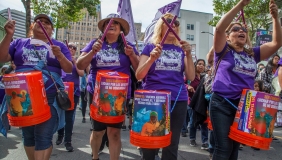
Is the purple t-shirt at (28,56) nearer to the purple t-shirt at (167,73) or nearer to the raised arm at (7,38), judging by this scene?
the raised arm at (7,38)

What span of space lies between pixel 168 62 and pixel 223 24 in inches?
26.6

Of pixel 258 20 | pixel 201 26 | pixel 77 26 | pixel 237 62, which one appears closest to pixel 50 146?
pixel 237 62

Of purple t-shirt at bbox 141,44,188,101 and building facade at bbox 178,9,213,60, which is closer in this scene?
purple t-shirt at bbox 141,44,188,101

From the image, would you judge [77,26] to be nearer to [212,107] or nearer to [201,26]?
[201,26]

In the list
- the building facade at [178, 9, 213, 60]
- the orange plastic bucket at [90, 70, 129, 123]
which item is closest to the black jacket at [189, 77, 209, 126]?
the orange plastic bucket at [90, 70, 129, 123]

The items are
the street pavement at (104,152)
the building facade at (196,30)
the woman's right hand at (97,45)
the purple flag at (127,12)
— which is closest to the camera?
the woman's right hand at (97,45)

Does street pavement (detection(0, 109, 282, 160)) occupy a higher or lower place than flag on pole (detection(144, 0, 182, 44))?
lower

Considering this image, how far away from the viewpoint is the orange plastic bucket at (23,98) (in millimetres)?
2342

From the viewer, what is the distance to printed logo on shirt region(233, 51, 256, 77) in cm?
267

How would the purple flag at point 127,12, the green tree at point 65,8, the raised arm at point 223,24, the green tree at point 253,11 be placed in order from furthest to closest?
the green tree at point 253,11 < the green tree at point 65,8 < the purple flag at point 127,12 < the raised arm at point 223,24

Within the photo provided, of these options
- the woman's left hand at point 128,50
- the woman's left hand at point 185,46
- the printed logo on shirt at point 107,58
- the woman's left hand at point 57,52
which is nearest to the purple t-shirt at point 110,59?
the printed logo on shirt at point 107,58

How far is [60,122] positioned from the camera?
3084mm

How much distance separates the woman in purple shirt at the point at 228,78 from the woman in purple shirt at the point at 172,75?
32 cm

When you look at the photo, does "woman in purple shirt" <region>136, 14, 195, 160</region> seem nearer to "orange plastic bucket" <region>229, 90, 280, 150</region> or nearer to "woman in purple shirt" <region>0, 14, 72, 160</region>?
"orange plastic bucket" <region>229, 90, 280, 150</region>
